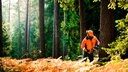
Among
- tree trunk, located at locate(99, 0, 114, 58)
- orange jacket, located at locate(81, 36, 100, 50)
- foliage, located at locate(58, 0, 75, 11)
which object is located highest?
foliage, located at locate(58, 0, 75, 11)

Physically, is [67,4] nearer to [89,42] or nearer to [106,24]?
[89,42]

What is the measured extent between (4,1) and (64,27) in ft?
163

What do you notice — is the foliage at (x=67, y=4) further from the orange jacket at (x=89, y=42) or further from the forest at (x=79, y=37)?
the orange jacket at (x=89, y=42)

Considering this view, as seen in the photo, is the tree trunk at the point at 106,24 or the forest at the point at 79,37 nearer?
the forest at the point at 79,37

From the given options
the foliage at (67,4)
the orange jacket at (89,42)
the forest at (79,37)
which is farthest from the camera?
the foliage at (67,4)

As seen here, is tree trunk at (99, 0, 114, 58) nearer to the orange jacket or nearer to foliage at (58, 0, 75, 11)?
the orange jacket

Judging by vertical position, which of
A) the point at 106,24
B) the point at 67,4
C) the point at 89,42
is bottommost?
the point at 89,42

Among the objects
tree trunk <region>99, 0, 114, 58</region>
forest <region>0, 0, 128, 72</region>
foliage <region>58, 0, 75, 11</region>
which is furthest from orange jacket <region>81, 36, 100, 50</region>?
foliage <region>58, 0, 75, 11</region>

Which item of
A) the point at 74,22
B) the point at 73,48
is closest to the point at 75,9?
the point at 74,22

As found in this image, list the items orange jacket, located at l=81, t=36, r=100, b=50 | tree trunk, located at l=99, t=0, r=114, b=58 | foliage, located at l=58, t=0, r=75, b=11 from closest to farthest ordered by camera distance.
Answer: tree trunk, located at l=99, t=0, r=114, b=58 < orange jacket, located at l=81, t=36, r=100, b=50 < foliage, located at l=58, t=0, r=75, b=11

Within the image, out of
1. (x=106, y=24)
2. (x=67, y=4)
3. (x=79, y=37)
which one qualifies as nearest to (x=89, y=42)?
(x=106, y=24)

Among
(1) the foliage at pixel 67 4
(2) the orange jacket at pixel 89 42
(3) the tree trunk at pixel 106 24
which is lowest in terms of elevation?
(2) the orange jacket at pixel 89 42

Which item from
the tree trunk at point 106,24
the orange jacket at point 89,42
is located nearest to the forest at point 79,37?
the tree trunk at point 106,24

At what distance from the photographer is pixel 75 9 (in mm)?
20891
